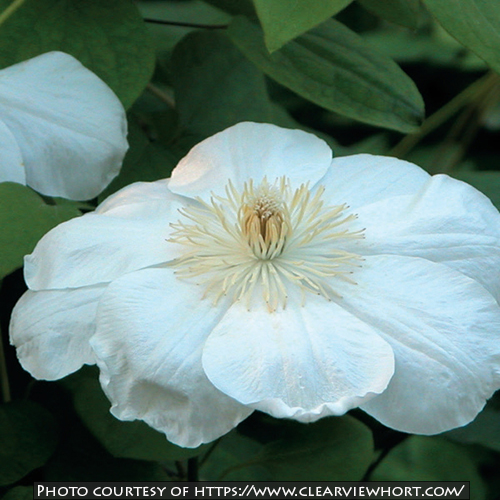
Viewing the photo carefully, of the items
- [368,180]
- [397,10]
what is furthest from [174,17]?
[368,180]

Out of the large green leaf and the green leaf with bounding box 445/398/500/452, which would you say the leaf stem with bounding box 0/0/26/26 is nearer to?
the large green leaf

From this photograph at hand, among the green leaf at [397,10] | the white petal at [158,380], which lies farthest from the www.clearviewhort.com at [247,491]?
the green leaf at [397,10]

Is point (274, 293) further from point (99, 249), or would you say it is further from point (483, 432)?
point (483, 432)

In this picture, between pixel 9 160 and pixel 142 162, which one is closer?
pixel 9 160

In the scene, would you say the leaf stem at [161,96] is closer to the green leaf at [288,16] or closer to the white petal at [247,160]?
the white petal at [247,160]

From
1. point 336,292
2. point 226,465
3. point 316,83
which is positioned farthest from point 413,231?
point 226,465

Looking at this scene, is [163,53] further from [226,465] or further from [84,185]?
[226,465]
